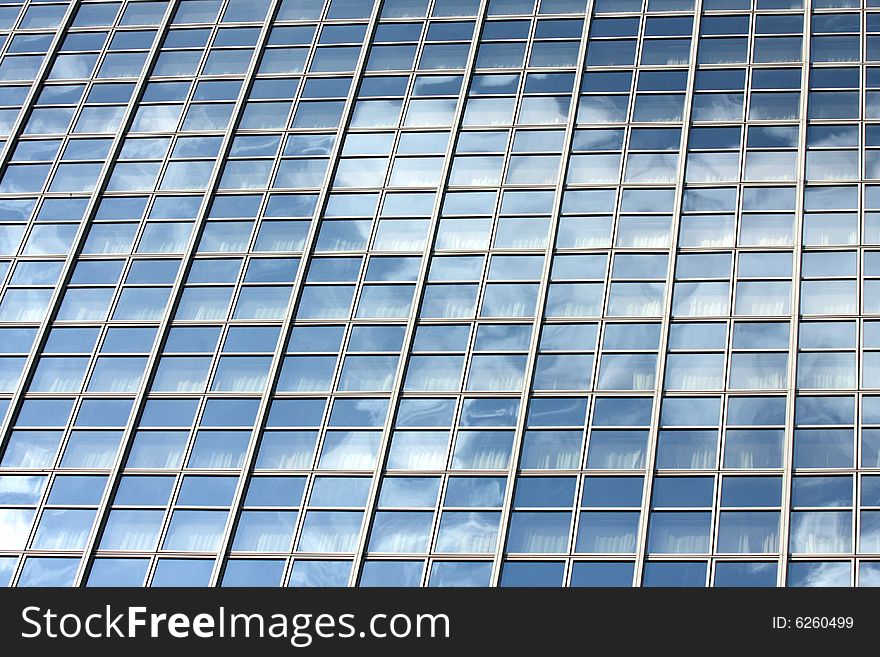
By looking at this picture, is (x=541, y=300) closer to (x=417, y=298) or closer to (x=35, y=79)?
(x=417, y=298)

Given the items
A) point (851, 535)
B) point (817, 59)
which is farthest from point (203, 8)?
point (851, 535)

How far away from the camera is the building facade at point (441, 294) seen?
1385 inches

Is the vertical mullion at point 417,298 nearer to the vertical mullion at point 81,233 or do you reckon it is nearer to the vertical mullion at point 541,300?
the vertical mullion at point 541,300

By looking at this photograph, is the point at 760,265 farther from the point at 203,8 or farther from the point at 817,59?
the point at 203,8

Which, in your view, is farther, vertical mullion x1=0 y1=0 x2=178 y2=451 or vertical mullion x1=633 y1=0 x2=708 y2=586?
vertical mullion x1=0 y1=0 x2=178 y2=451

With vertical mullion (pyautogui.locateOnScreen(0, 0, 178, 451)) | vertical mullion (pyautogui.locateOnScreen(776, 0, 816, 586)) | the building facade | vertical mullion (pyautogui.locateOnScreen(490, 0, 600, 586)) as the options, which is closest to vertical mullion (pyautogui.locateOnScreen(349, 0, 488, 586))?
the building facade

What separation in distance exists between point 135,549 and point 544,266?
1321 cm

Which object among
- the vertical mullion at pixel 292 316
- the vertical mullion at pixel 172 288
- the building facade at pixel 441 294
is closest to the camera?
the building facade at pixel 441 294

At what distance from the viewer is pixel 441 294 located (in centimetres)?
3950

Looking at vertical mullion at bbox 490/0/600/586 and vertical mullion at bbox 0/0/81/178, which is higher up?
vertical mullion at bbox 0/0/81/178

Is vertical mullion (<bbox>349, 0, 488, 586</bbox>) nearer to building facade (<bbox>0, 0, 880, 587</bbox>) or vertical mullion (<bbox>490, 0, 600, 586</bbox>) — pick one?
building facade (<bbox>0, 0, 880, 587</bbox>)

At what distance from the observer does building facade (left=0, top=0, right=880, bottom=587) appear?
35.2m

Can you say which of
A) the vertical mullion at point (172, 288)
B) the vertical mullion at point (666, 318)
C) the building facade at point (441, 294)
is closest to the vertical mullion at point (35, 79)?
the building facade at point (441, 294)
